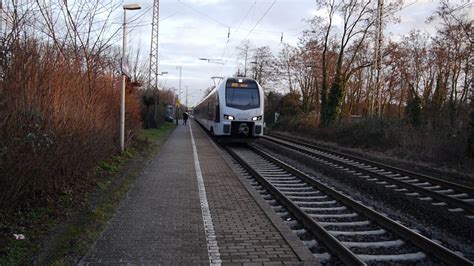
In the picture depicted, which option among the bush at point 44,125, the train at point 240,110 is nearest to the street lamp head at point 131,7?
the bush at point 44,125

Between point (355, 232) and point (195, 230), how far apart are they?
7.74 feet

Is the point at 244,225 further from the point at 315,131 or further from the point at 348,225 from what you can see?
the point at 315,131

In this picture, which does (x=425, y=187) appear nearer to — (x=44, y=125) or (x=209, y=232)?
(x=209, y=232)

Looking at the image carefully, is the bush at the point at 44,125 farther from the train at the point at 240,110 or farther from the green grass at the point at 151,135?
the green grass at the point at 151,135

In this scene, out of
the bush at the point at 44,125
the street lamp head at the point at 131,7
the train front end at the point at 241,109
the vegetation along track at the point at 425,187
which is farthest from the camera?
the train front end at the point at 241,109

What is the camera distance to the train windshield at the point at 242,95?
20562 millimetres

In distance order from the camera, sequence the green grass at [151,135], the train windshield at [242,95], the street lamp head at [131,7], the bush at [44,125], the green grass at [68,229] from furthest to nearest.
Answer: the green grass at [151,135], the train windshield at [242,95], the street lamp head at [131,7], the bush at [44,125], the green grass at [68,229]

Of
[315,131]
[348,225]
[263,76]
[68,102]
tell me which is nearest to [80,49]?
[68,102]

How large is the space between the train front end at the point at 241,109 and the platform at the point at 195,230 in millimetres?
10312

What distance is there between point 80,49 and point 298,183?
6.66 m

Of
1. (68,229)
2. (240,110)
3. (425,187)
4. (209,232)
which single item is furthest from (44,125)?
(240,110)

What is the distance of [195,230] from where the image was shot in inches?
239

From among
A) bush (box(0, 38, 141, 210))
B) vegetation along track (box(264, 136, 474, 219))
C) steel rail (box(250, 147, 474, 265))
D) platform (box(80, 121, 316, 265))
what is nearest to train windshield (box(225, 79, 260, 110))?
vegetation along track (box(264, 136, 474, 219))

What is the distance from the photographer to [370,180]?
11398 mm
